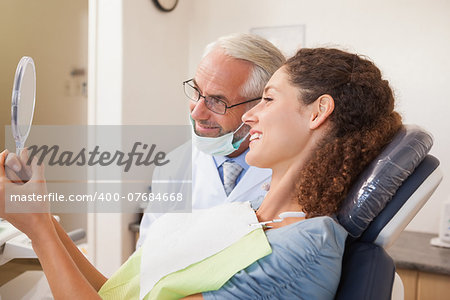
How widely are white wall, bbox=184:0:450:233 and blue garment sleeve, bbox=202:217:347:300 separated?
5.18 ft

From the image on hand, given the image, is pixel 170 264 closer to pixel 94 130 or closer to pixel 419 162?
pixel 419 162

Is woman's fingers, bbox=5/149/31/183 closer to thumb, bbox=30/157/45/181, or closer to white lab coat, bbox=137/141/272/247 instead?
thumb, bbox=30/157/45/181

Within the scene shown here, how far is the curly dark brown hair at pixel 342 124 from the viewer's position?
0.98 m

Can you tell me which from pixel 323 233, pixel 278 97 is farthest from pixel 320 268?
pixel 278 97

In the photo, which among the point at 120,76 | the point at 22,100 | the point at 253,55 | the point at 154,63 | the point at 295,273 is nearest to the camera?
the point at 295,273

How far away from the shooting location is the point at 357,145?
981 mm

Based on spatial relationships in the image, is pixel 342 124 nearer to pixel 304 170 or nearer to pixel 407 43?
pixel 304 170

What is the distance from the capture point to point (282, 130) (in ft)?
3.44

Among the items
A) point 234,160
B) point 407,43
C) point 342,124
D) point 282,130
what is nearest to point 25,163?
point 282,130

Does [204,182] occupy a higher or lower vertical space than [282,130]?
lower

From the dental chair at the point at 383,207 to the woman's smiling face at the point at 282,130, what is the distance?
0.18 metres

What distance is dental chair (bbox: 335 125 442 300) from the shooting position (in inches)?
35.2

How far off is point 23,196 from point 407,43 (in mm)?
2234

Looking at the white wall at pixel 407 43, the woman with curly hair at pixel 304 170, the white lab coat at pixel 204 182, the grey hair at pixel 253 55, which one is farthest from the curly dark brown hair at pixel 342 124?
the white wall at pixel 407 43
